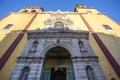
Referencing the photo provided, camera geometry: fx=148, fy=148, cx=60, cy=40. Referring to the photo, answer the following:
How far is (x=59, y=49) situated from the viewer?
12.5 metres

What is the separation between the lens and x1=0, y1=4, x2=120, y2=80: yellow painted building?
30.7 ft

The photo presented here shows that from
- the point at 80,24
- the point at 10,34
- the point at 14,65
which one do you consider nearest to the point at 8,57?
the point at 14,65

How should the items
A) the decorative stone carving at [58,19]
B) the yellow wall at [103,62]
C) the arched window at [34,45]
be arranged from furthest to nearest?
1. the decorative stone carving at [58,19]
2. the arched window at [34,45]
3. the yellow wall at [103,62]

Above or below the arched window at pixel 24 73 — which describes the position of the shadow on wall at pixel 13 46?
above

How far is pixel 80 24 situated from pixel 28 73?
8.82 metres

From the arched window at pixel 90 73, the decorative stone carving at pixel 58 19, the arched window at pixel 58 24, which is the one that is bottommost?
the arched window at pixel 90 73

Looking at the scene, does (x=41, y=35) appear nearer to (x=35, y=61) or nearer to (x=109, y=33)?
(x=35, y=61)

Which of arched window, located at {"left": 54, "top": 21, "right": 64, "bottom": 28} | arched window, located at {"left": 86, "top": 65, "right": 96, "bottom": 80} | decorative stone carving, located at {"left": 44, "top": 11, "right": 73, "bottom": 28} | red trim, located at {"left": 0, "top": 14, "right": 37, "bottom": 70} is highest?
decorative stone carving, located at {"left": 44, "top": 11, "right": 73, "bottom": 28}

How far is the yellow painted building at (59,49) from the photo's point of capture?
9352 millimetres

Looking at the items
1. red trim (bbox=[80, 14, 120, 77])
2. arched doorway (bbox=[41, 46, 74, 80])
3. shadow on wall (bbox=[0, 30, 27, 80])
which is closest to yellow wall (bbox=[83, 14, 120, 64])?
red trim (bbox=[80, 14, 120, 77])

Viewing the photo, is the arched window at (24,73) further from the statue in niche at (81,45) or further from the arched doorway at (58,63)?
the statue in niche at (81,45)

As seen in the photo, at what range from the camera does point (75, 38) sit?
13023mm

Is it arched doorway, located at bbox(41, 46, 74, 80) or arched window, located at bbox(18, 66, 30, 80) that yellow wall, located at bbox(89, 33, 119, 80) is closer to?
arched doorway, located at bbox(41, 46, 74, 80)

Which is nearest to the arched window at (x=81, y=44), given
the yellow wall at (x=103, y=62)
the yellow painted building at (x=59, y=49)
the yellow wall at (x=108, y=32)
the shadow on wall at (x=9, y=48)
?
the yellow painted building at (x=59, y=49)
